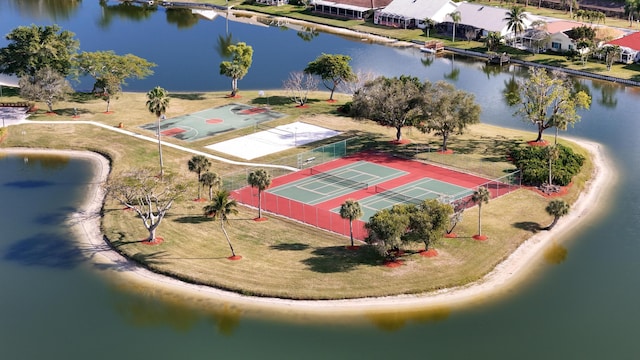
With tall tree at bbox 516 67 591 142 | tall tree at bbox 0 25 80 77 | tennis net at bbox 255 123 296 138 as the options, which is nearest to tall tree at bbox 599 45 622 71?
tall tree at bbox 516 67 591 142

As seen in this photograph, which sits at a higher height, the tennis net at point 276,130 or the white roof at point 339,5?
the white roof at point 339,5

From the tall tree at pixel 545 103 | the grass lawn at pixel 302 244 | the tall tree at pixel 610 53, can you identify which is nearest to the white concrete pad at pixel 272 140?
the grass lawn at pixel 302 244

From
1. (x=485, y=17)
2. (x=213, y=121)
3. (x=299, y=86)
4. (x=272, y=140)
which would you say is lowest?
(x=272, y=140)

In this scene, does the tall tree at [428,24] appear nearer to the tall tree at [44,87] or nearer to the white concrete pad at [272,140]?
the white concrete pad at [272,140]

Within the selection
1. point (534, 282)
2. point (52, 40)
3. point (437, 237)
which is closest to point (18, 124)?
point (52, 40)

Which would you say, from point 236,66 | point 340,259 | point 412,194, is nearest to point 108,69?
point 236,66

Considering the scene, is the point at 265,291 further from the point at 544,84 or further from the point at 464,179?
the point at 544,84

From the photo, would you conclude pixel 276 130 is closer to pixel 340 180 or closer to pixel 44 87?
pixel 340 180
